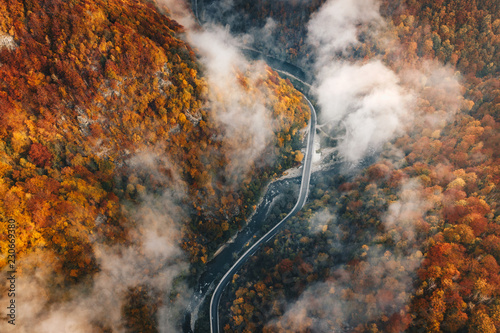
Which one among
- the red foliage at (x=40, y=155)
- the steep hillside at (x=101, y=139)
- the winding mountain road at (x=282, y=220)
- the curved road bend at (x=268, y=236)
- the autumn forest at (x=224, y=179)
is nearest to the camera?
the steep hillside at (x=101, y=139)

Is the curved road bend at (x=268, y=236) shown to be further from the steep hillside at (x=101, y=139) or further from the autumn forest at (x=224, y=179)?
the steep hillside at (x=101, y=139)

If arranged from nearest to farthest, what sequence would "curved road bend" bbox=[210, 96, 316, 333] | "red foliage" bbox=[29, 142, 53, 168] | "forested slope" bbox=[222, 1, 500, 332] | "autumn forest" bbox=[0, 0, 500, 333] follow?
"autumn forest" bbox=[0, 0, 500, 333] → "red foliage" bbox=[29, 142, 53, 168] → "forested slope" bbox=[222, 1, 500, 332] → "curved road bend" bbox=[210, 96, 316, 333]

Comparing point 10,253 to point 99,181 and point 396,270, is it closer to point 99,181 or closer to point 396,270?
point 99,181

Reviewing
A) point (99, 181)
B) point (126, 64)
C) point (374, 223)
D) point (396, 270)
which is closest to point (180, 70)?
point (126, 64)

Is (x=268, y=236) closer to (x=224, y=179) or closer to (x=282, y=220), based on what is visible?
(x=282, y=220)

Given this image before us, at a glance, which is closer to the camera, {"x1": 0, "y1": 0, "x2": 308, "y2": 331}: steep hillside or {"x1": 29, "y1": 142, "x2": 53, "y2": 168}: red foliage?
{"x1": 0, "y1": 0, "x2": 308, "y2": 331}: steep hillside

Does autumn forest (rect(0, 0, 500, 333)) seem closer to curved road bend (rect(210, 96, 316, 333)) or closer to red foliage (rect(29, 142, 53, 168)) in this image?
red foliage (rect(29, 142, 53, 168))

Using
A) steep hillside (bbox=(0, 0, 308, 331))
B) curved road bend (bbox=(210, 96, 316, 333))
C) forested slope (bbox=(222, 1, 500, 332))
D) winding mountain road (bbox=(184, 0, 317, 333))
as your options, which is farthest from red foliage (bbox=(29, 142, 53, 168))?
forested slope (bbox=(222, 1, 500, 332))

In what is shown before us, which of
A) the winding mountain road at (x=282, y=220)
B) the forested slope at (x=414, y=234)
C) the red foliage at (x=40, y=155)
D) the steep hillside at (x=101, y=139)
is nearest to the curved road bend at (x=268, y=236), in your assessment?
the winding mountain road at (x=282, y=220)
